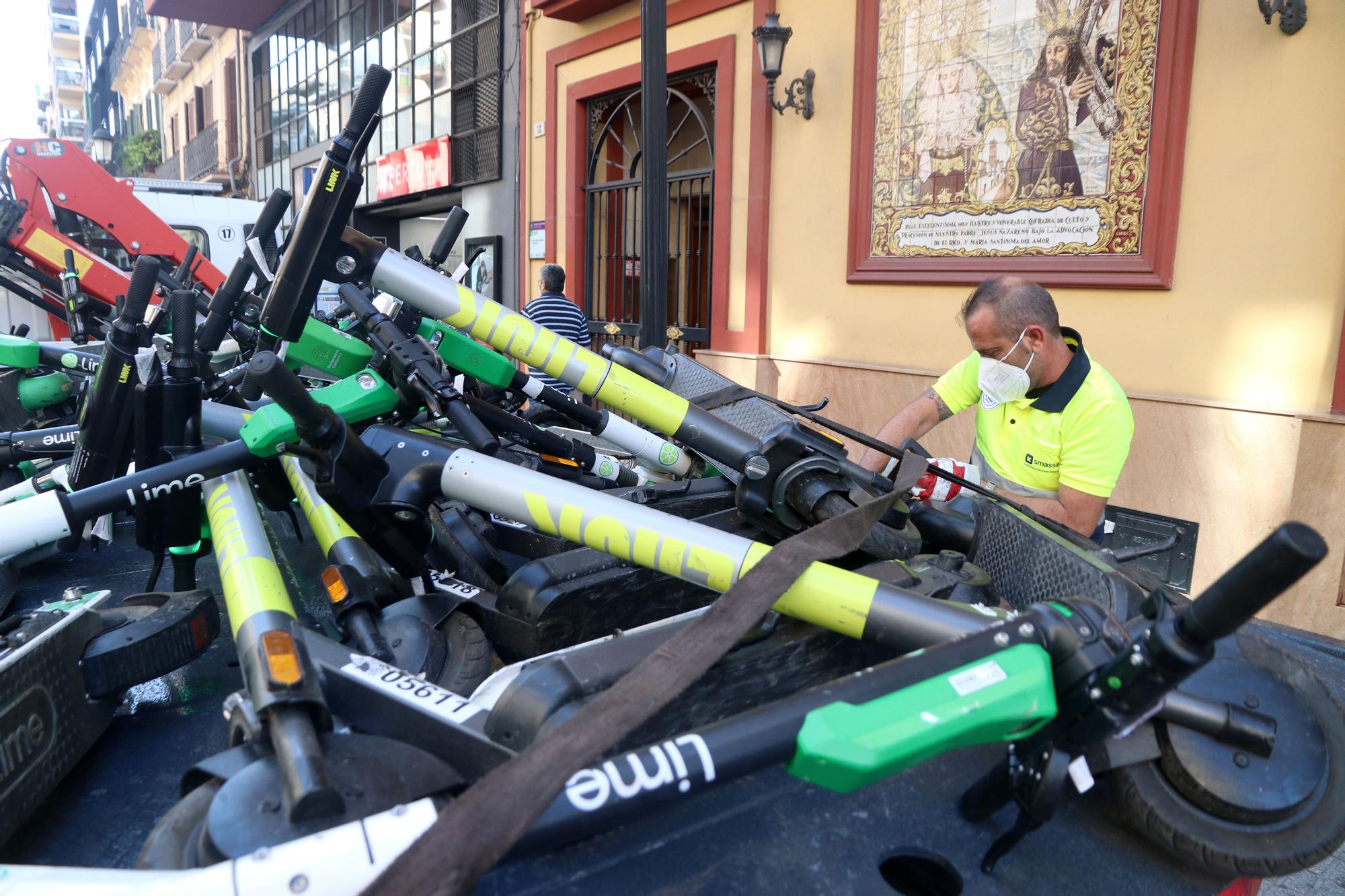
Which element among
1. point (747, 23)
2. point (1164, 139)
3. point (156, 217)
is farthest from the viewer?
point (156, 217)

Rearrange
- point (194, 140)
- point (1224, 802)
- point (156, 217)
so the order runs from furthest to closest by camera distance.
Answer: point (194, 140) → point (156, 217) → point (1224, 802)

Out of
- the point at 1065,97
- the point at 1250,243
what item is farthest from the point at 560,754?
the point at 1065,97

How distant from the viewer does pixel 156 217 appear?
8.12 meters

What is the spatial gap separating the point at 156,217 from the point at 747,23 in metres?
5.64

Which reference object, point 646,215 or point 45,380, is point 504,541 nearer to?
point 45,380

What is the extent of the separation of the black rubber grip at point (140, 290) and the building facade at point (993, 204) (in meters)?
5.12

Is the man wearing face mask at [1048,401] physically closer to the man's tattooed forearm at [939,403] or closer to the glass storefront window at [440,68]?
the man's tattooed forearm at [939,403]

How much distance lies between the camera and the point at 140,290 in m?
2.02

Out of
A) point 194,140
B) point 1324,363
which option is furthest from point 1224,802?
→ point 194,140

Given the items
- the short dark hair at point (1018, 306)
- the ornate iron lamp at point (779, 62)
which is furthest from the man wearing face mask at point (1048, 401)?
the ornate iron lamp at point (779, 62)

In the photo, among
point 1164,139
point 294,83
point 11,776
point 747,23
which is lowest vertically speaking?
point 11,776

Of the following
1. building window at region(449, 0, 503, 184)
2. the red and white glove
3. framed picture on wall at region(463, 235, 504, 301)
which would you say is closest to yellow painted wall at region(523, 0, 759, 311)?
framed picture on wall at region(463, 235, 504, 301)

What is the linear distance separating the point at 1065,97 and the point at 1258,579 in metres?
5.56

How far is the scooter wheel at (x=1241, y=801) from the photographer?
1119mm
